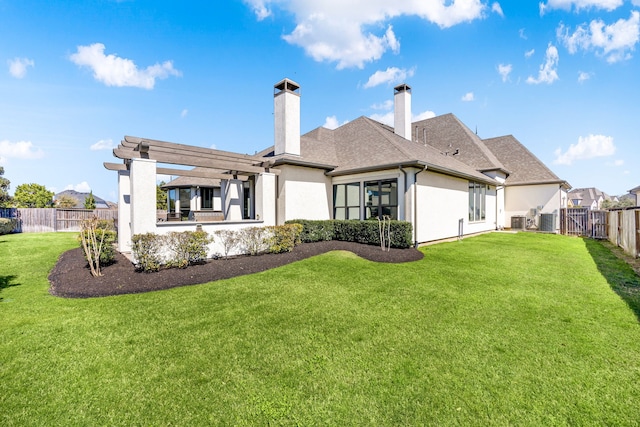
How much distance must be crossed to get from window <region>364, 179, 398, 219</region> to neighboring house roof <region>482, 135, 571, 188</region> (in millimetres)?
13759

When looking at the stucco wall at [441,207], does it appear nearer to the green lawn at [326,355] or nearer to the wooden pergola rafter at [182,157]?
the green lawn at [326,355]

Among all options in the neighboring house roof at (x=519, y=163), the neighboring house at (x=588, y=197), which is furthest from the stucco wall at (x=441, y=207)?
the neighboring house at (x=588, y=197)

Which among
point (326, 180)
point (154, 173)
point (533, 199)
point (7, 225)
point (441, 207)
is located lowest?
point (7, 225)

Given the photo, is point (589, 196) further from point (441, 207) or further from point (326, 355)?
point (326, 355)

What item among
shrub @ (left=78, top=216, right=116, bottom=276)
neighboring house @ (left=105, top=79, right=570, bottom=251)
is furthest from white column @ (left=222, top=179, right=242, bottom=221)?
shrub @ (left=78, top=216, right=116, bottom=276)

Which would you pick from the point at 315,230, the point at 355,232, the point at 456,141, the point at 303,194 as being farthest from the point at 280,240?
the point at 456,141

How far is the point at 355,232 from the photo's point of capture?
10953mm

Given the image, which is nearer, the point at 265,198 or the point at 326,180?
the point at 265,198

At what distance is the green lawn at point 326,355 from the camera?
8.00 feet

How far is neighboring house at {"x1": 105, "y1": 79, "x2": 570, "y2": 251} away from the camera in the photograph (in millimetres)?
8688

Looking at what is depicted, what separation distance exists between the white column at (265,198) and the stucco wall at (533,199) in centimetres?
1857

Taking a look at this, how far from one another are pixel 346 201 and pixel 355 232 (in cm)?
252

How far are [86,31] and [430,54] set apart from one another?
48.6 feet

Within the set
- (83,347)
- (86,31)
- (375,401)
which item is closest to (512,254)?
(375,401)
